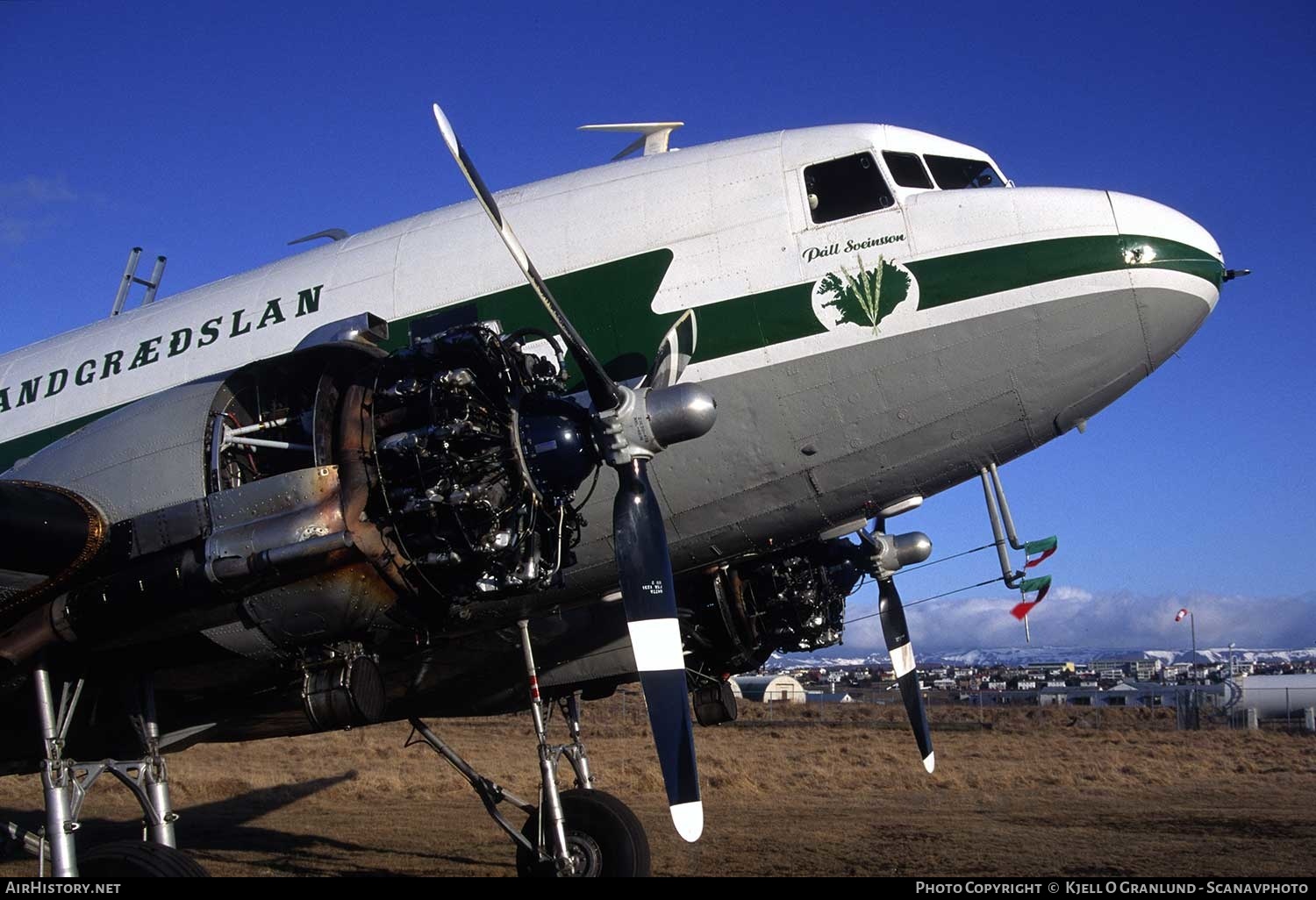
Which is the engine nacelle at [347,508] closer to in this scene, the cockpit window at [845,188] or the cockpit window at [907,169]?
the cockpit window at [845,188]

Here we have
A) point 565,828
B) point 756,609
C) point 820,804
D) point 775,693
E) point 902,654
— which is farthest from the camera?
point 775,693

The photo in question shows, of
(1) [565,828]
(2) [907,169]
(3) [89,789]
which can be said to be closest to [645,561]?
(1) [565,828]

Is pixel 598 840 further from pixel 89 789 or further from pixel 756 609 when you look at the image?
pixel 89 789

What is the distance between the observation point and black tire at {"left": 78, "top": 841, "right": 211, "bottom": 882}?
7816 millimetres

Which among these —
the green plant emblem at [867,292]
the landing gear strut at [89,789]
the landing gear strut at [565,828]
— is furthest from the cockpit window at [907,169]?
the landing gear strut at [89,789]

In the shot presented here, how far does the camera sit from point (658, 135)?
11.6m

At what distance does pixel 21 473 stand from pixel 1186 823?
16.2 metres

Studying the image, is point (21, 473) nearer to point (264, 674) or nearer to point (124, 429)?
point (124, 429)

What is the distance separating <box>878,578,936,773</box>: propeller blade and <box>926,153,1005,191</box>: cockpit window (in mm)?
5798

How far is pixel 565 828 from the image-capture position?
34.8 feet

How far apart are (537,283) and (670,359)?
1.47 m

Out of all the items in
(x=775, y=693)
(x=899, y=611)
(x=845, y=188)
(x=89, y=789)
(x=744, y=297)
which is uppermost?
(x=845, y=188)

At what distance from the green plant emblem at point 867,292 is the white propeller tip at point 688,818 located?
13.0 ft

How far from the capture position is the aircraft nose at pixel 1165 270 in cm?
885
